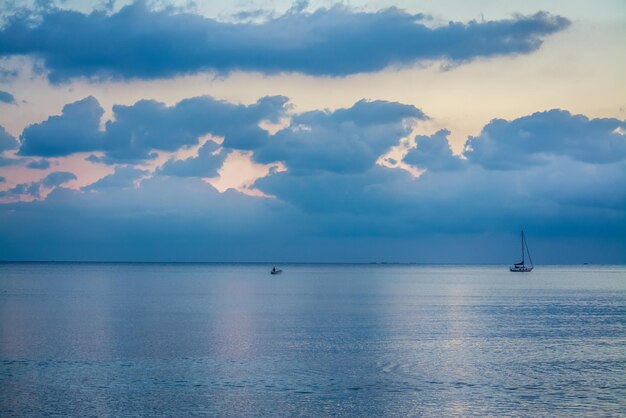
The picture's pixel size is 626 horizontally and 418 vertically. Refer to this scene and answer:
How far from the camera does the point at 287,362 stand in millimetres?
45844

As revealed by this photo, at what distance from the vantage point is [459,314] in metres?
83.8

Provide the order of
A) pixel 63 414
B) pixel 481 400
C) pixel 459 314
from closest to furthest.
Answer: pixel 63 414 → pixel 481 400 → pixel 459 314

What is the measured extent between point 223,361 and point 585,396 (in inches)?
865

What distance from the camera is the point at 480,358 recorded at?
1881 inches

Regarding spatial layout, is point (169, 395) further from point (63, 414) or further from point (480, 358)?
point (480, 358)

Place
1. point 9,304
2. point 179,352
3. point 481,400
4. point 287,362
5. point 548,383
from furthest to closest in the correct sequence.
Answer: point 9,304, point 179,352, point 287,362, point 548,383, point 481,400

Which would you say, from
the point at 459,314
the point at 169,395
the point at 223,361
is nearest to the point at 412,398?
the point at 169,395

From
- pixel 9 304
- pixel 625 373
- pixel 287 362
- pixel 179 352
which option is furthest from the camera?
pixel 9 304

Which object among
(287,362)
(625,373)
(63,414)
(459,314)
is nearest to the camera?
(63,414)

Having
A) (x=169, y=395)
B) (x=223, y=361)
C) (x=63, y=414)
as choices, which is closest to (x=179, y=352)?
(x=223, y=361)

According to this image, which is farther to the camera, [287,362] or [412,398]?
[287,362]

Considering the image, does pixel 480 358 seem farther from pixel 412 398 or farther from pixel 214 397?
pixel 214 397

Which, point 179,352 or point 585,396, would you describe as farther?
point 179,352

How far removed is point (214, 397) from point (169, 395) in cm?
241
